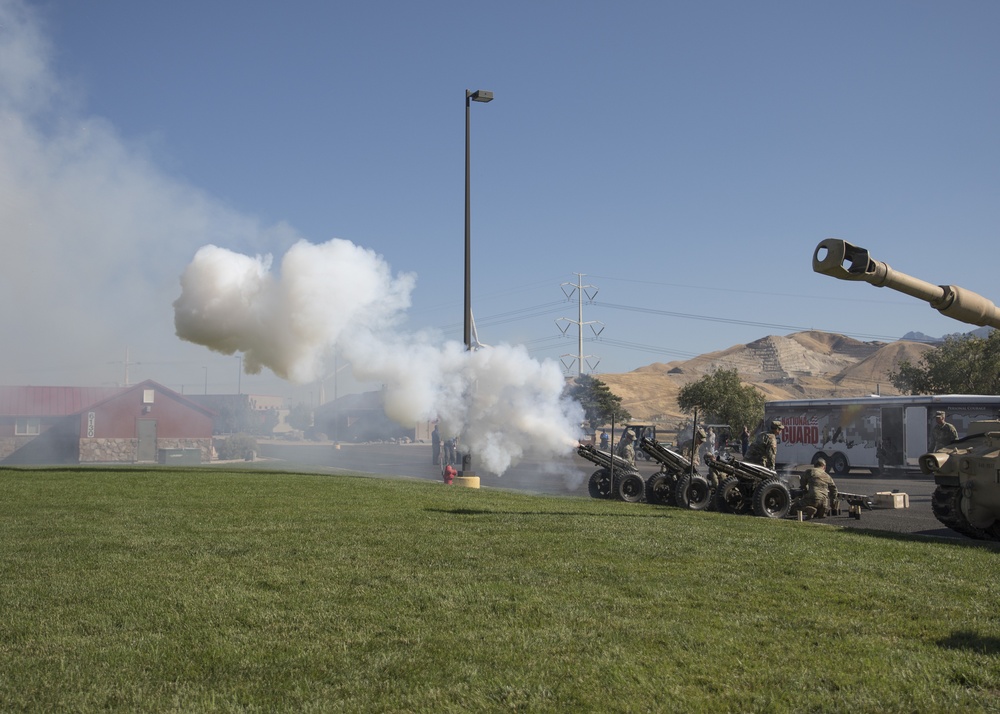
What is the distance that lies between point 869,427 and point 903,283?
25064 millimetres

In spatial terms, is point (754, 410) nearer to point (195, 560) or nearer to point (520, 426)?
point (520, 426)

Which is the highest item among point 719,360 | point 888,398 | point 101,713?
point 719,360

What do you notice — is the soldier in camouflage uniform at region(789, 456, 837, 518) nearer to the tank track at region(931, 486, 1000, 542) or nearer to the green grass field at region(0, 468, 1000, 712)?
the tank track at region(931, 486, 1000, 542)

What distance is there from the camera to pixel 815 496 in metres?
15.9

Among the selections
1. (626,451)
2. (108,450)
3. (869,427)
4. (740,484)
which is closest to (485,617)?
(740,484)

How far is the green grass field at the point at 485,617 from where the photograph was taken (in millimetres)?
4965

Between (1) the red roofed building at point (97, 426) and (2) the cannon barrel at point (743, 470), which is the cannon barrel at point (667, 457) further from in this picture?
(1) the red roofed building at point (97, 426)

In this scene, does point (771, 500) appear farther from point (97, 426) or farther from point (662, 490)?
point (97, 426)

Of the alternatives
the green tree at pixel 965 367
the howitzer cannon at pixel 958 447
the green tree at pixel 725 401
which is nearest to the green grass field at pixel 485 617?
the howitzer cannon at pixel 958 447

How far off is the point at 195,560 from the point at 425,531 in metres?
3.02

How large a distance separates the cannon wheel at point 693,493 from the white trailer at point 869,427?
15782 millimetres

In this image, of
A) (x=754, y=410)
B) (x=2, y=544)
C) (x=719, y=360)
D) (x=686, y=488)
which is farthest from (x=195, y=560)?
(x=719, y=360)

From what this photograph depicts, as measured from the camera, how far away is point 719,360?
189 metres

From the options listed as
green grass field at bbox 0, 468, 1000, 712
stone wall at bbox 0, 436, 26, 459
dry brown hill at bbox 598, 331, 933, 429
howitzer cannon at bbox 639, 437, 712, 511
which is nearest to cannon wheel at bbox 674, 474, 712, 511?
howitzer cannon at bbox 639, 437, 712, 511
